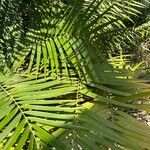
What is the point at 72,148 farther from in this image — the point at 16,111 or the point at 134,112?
the point at 134,112

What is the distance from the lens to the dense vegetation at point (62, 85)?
60.3 inches

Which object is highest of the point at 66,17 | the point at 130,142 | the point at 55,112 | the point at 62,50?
the point at 66,17

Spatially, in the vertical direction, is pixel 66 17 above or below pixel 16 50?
above

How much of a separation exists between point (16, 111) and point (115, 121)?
380 millimetres

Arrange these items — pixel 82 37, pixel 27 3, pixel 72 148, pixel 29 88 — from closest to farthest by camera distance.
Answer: pixel 72 148 < pixel 29 88 < pixel 82 37 < pixel 27 3

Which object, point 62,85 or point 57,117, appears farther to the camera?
point 62,85

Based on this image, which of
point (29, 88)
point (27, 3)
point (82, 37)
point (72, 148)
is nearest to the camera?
point (72, 148)

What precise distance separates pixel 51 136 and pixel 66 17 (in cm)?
75

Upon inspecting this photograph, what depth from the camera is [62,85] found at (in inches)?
72.7

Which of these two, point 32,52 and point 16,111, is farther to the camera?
point 32,52

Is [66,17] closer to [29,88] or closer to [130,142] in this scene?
[29,88]

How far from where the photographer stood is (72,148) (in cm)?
147

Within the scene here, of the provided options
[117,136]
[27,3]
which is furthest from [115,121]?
[27,3]

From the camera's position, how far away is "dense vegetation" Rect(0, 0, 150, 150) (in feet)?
5.03
